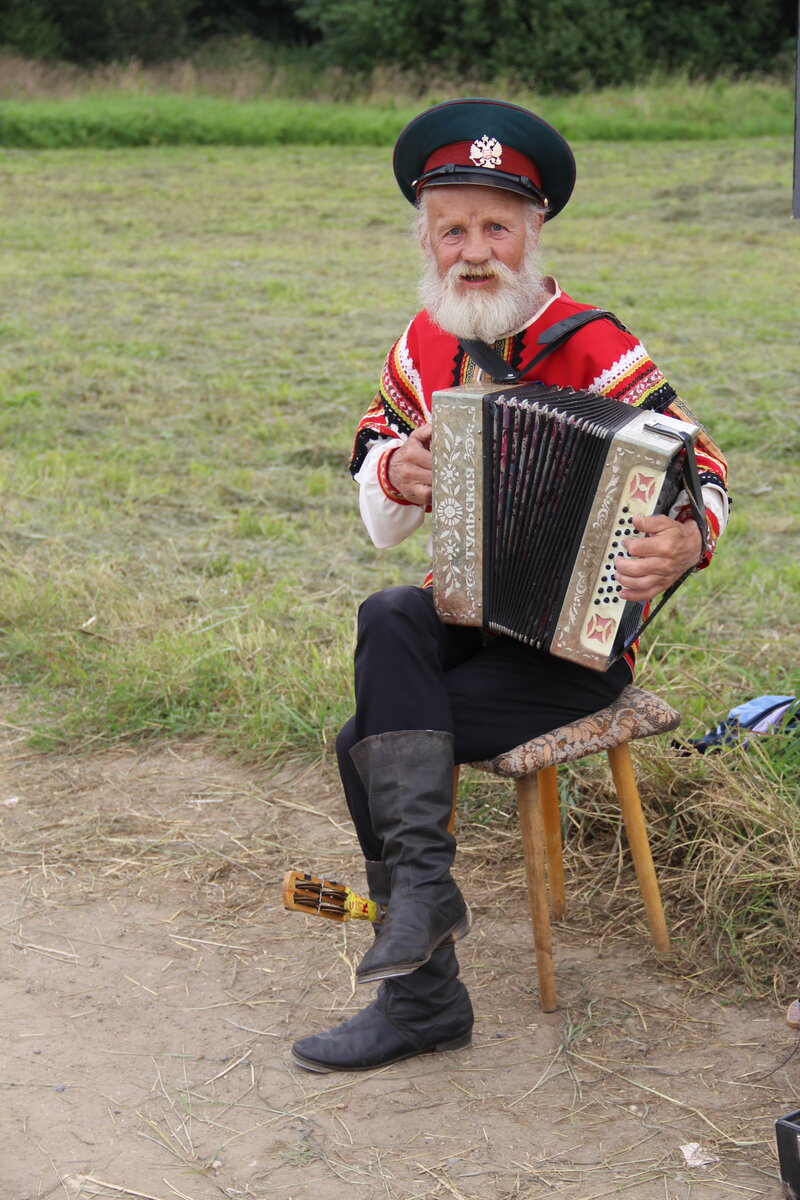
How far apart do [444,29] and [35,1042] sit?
25.4 m

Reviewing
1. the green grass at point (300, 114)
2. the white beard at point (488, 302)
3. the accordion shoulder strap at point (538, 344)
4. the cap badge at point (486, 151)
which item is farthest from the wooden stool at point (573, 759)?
the green grass at point (300, 114)

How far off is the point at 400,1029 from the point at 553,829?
2.07 feet

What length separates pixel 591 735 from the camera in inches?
112

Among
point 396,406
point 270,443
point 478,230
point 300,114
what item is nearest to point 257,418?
point 270,443

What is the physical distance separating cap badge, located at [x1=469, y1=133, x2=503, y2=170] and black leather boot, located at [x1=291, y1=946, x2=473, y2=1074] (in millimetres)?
1623

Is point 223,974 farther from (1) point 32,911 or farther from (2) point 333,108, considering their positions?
(2) point 333,108

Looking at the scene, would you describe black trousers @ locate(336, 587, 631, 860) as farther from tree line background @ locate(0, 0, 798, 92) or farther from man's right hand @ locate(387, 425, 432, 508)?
tree line background @ locate(0, 0, 798, 92)

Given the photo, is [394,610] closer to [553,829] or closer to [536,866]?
[536,866]

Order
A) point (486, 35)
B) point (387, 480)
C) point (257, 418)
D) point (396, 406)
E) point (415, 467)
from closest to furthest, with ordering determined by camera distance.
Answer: point (415, 467)
point (387, 480)
point (396, 406)
point (257, 418)
point (486, 35)

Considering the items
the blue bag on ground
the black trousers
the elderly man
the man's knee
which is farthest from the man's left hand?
the blue bag on ground

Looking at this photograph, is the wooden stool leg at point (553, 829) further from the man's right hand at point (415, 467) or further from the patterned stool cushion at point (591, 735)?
the man's right hand at point (415, 467)

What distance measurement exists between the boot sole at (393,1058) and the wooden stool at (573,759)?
0.20 meters

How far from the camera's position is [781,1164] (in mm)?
2336

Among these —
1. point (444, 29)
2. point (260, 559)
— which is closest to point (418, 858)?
point (260, 559)
